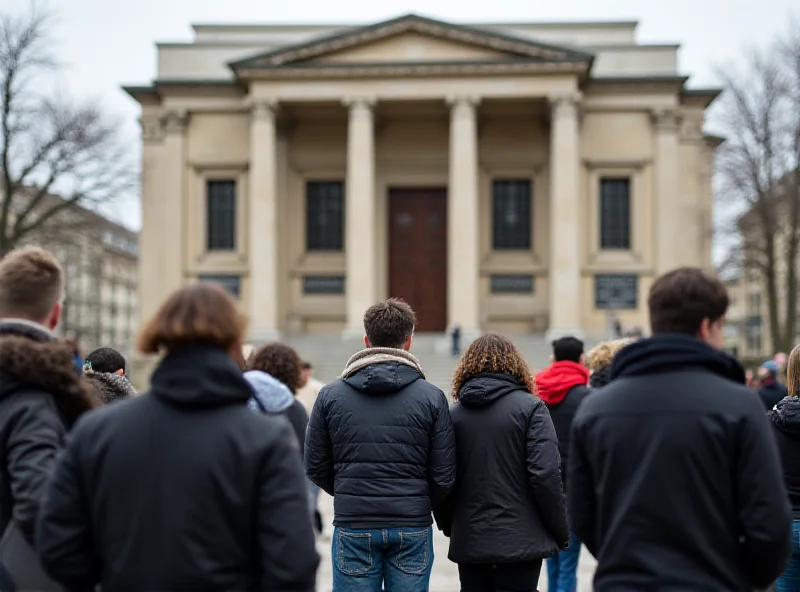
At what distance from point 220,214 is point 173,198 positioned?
1.67m

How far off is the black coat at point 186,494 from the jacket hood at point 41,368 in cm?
57

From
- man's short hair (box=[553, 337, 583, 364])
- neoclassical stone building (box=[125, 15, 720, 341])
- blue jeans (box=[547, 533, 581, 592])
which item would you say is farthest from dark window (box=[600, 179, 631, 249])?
blue jeans (box=[547, 533, 581, 592])

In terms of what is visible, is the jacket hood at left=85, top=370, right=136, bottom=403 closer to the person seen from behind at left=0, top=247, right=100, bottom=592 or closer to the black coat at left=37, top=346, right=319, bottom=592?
the person seen from behind at left=0, top=247, right=100, bottom=592

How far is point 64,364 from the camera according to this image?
3928 millimetres

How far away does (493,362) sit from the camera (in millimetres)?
5555

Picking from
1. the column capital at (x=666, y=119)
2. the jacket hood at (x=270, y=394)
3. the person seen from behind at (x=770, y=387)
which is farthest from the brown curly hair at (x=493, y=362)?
the column capital at (x=666, y=119)

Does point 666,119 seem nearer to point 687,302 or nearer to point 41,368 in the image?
point 687,302

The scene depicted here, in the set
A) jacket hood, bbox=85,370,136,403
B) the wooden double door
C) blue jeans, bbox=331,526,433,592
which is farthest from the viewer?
the wooden double door

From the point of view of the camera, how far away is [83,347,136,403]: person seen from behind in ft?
20.2

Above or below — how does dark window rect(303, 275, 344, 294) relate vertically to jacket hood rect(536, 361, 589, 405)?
above

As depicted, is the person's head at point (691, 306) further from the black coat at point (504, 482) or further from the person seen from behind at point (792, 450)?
the person seen from behind at point (792, 450)

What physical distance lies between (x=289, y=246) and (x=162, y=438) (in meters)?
31.1

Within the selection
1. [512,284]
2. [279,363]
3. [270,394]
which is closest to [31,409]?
[270,394]

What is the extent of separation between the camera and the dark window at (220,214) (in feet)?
111
